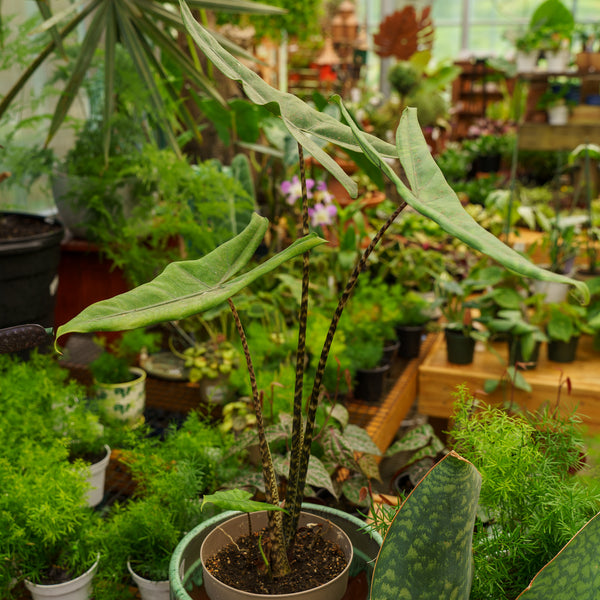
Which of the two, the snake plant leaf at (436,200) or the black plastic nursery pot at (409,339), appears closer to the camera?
the snake plant leaf at (436,200)

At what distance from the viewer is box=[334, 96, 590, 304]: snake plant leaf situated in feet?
1.77

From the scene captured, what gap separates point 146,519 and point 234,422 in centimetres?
48

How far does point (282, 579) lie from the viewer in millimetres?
889

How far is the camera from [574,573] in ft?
2.13

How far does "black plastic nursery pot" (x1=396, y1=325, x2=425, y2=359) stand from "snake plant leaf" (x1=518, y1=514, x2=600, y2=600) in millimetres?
1717

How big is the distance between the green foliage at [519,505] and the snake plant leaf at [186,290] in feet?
1.30

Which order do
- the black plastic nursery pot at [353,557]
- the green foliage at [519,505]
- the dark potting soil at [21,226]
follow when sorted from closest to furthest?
the green foliage at [519,505]
the black plastic nursery pot at [353,557]
the dark potting soil at [21,226]

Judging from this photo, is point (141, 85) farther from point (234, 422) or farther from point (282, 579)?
point (282, 579)

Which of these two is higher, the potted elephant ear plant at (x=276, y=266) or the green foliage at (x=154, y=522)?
the potted elephant ear plant at (x=276, y=266)

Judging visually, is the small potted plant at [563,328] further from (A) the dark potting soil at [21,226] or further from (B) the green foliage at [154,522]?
(A) the dark potting soil at [21,226]

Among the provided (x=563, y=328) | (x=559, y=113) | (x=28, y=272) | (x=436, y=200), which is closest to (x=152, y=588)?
(x=436, y=200)

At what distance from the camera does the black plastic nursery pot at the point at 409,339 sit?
2369 mm

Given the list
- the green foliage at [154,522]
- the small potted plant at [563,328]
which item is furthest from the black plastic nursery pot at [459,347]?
the green foliage at [154,522]

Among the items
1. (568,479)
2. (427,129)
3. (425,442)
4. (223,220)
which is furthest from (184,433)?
(427,129)
